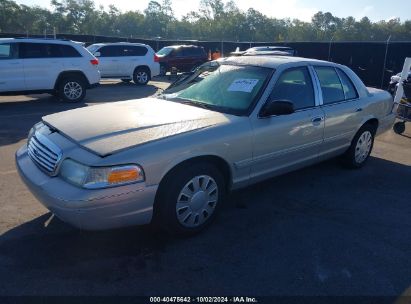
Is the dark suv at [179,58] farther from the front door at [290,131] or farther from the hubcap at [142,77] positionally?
the front door at [290,131]

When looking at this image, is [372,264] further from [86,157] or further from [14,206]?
[14,206]

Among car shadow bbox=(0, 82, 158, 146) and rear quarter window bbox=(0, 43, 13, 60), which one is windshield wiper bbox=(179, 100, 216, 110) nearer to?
car shadow bbox=(0, 82, 158, 146)

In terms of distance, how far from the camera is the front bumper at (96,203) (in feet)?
10.1

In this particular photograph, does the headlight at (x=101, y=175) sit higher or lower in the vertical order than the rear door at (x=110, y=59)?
lower

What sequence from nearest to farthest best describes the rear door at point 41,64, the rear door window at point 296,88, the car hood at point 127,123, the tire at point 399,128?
the car hood at point 127,123 → the rear door window at point 296,88 → the tire at point 399,128 → the rear door at point 41,64

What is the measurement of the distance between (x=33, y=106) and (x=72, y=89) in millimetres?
1191

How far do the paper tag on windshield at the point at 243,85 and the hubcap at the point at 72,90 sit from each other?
26.3 feet

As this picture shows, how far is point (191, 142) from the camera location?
3.51 meters

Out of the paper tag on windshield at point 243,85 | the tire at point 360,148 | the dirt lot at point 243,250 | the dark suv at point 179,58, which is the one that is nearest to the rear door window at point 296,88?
the paper tag on windshield at point 243,85

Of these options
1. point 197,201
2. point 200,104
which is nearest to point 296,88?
point 200,104

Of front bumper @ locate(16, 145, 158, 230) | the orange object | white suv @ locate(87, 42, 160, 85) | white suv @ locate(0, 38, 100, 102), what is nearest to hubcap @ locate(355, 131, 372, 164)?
front bumper @ locate(16, 145, 158, 230)

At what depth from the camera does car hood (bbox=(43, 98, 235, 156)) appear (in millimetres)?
3359

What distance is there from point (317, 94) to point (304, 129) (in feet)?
1.84

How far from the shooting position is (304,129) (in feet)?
15.0
